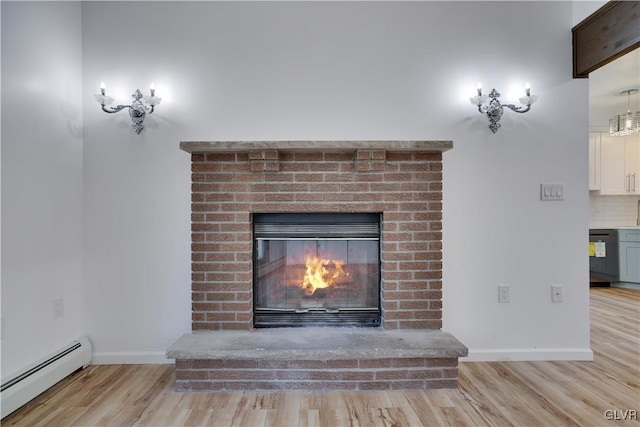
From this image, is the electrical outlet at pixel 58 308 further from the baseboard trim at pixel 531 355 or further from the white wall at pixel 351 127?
the baseboard trim at pixel 531 355

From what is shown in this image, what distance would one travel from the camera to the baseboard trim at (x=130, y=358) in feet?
7.58

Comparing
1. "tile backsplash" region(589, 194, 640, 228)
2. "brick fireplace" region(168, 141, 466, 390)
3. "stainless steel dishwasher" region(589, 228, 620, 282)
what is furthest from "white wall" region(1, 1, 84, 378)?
"tile backsplash" region(589, 194, 640, 228)

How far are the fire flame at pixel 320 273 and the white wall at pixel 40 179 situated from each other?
150 cm

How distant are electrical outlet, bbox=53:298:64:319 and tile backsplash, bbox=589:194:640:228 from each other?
6.20 metres

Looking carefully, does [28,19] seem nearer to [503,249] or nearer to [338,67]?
[338,67]

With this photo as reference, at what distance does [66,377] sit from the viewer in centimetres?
212

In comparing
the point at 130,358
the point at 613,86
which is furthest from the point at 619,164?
the point at 130,358

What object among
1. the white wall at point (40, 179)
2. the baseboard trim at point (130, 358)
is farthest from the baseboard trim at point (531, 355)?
the white wall at point (40, 179)

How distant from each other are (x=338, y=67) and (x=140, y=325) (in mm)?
2170

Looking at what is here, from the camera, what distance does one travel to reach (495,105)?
224 cm

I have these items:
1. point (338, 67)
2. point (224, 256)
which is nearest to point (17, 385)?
point (224, 256)

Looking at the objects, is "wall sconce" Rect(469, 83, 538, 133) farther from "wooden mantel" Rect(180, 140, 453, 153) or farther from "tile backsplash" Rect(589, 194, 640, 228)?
"tile backsplash" Rect(589, 194, 640, 228)

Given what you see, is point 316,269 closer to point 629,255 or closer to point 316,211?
point 316,211

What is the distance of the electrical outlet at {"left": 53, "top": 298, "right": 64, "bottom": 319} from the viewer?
207cm
